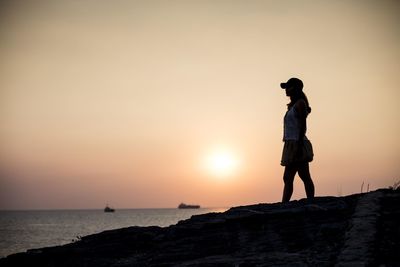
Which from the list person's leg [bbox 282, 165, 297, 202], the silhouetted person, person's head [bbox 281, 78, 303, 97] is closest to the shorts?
the silhouetted person

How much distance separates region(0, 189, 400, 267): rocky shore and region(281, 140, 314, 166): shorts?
74 cm

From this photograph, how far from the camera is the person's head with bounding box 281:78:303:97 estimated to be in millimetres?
8633

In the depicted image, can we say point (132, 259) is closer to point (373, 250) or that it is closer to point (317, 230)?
point (317, 230)

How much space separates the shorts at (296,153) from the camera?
8.67 metres

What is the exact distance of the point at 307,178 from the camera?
880 centimetres

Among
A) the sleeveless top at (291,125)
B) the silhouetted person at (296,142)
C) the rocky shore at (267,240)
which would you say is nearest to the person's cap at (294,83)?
the silhouetted person at (296,142)

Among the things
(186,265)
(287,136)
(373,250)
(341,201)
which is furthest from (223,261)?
(287,136)

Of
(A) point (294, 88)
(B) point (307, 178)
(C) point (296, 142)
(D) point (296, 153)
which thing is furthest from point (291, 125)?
(B) point (307, 178)

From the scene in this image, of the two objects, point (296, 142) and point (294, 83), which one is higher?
point (294, 83)

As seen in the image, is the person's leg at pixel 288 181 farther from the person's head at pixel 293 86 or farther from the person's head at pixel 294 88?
the person's head at pixel 293 86

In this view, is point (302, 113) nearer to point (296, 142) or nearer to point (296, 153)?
point (296, 142)

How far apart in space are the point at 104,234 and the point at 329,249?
490 centimetres

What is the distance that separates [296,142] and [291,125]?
314 mm

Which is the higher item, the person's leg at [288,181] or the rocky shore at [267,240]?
the person's leg at [288,181]
